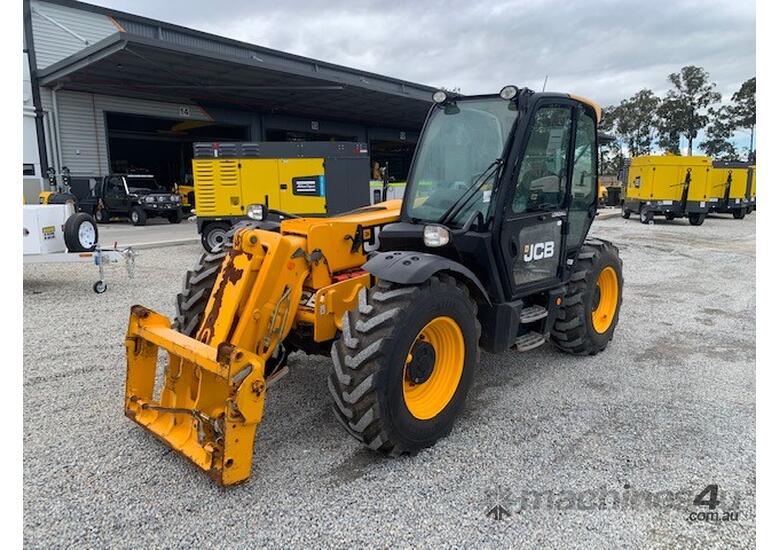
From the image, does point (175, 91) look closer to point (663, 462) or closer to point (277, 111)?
point (277, 111)

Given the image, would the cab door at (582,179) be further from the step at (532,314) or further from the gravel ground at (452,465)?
the gravel ground at (452,465)

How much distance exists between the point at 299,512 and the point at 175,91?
912 inches

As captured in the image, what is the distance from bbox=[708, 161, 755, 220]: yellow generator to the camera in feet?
70.2

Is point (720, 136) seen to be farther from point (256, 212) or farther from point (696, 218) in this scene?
point (256, 212)

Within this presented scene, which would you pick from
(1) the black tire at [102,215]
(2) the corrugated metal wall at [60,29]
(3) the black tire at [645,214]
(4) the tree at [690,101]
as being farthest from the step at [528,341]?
(4) the tree at [690,101]

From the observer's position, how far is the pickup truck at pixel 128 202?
19.9m

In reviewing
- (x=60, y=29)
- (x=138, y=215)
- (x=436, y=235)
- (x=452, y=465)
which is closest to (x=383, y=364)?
(x=452, y=465)

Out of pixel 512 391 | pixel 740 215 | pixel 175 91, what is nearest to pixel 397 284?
→ pixel 512 391

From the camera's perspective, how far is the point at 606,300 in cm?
567

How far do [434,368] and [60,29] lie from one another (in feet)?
77.2

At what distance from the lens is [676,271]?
10.6 metres

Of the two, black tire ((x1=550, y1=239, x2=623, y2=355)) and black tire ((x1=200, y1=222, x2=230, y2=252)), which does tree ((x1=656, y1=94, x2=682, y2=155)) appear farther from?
black tire ((x1=550, y1=239, x2=623, y2=355))

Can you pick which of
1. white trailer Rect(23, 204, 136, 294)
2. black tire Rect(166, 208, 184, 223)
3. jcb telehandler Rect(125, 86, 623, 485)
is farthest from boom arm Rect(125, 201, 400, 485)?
black tire Rect(166, 208, 184, 223)

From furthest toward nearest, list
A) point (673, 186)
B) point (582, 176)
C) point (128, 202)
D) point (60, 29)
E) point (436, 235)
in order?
point (60, 29) → point (128, 202) → point (673, 186) → point (582, 176) → point (436, 235)
